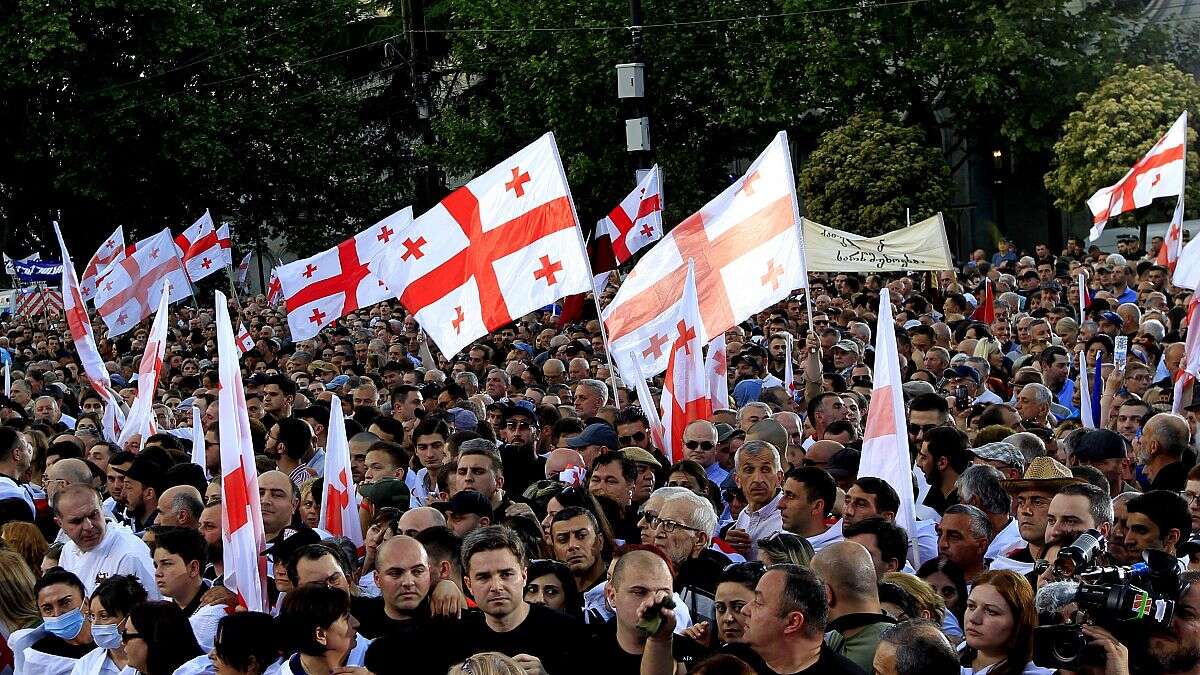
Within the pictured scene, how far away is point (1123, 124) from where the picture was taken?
3017 centimetres

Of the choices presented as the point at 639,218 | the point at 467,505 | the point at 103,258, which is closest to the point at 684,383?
the point at 467,505

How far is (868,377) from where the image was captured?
1294 centimetres

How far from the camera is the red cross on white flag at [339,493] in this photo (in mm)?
8719

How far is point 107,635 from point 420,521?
1.35 m

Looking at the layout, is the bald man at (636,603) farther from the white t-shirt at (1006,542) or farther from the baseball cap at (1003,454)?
the baseball cap at (1003,454)

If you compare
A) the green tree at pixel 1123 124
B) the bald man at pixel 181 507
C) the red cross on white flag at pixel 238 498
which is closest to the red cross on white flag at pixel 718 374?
the bald man at pixel 181 507

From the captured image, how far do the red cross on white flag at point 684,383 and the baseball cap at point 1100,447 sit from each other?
289cm

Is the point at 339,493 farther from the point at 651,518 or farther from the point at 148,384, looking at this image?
the point at 148,384

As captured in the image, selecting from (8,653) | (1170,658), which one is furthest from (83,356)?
(1170,658)

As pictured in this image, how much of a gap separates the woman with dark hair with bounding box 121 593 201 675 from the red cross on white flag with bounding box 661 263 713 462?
4945mm

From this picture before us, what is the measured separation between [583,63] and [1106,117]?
35.8ft

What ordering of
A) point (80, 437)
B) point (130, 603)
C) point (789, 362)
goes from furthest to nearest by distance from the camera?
point (789, 362), point (80, 437), point (130, 603)

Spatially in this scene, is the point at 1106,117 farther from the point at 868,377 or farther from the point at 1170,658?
the point at 1170,658

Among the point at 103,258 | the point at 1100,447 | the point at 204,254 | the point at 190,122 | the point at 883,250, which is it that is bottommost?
the point at 190,122
